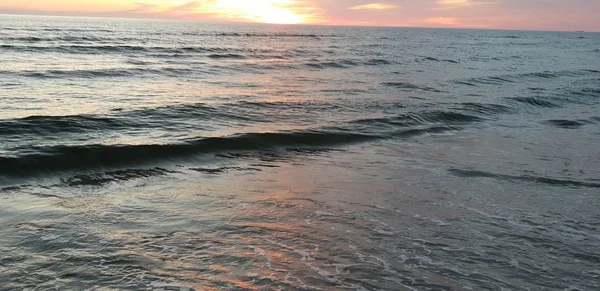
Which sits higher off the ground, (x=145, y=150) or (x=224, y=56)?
(x=224, y=56)

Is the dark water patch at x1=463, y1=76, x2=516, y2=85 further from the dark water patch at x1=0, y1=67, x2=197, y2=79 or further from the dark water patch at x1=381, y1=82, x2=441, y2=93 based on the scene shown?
the dark water patch at x1=0, y1=67, x2=197, y2=79

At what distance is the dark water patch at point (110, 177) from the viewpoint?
27.5 feet

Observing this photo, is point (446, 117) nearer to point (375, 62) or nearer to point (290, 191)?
point (290, 191)

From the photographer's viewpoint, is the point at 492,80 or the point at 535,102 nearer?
the point at 535,102

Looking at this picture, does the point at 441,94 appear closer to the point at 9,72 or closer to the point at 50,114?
the point at 50,114

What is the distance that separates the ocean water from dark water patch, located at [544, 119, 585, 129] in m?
0.12

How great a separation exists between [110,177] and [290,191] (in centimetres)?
325

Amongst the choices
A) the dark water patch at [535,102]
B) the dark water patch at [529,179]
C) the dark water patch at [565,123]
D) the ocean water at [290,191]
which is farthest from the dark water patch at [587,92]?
the dark water patch at [529,179]

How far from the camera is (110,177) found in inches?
345

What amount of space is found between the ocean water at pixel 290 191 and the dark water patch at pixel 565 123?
0.38ft

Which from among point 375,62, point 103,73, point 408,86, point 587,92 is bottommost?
point 587,92

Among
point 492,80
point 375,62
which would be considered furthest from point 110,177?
point 375,62

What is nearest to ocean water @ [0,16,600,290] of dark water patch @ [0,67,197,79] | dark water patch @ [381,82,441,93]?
dark water patch @ [0,67,197,79]

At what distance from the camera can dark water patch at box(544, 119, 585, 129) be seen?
49.0 ft
